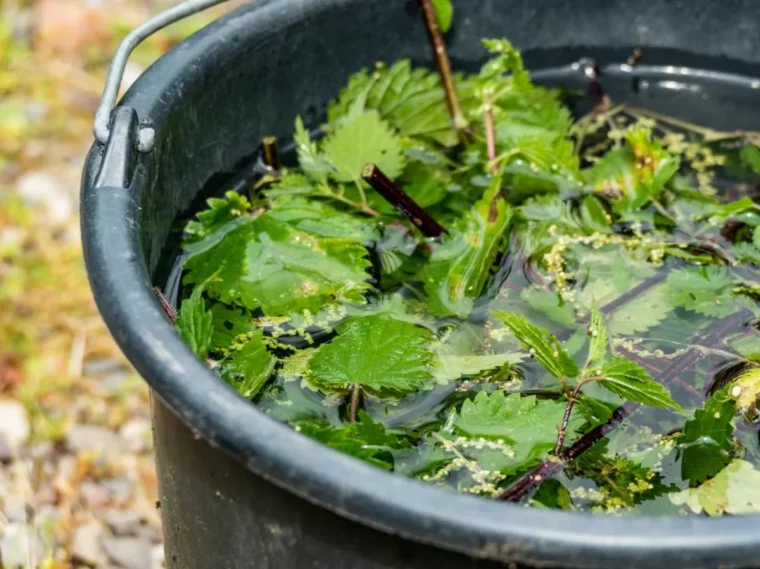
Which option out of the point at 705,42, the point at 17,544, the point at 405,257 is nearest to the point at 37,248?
the point at 17,544

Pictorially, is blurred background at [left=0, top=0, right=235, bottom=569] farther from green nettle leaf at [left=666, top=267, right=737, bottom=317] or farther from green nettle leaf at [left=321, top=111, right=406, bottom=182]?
green nettle leaf at [left=666, top=267, right=737, bottom=317]

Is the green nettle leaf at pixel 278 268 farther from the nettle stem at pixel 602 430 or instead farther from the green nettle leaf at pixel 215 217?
the nettle stem at pixel 602 430

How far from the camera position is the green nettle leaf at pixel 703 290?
1.34 metres

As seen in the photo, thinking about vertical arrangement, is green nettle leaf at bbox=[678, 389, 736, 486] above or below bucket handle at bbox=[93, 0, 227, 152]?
below

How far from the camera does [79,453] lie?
2.08 metres

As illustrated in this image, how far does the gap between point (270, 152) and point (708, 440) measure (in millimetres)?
773

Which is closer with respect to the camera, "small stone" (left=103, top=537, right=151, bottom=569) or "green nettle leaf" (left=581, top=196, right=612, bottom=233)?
"green nettle leaf" (left=581, top=196, right=612, bottom=233)

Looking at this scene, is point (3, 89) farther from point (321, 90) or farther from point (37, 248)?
point (321, 90)

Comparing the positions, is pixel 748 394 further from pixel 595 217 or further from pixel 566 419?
pixel 595 217

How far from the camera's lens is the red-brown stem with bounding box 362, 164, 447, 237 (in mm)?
1373

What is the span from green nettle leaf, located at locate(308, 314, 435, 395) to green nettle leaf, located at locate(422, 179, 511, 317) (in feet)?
0.42

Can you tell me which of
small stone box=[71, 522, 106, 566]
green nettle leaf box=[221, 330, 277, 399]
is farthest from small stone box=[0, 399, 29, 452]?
green nettle leaf box=[221, 330, 277, 399]

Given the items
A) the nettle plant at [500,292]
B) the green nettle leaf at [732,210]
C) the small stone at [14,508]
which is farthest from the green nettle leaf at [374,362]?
the small stone at [14,508]

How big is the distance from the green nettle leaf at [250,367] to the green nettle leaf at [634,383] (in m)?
0.40
